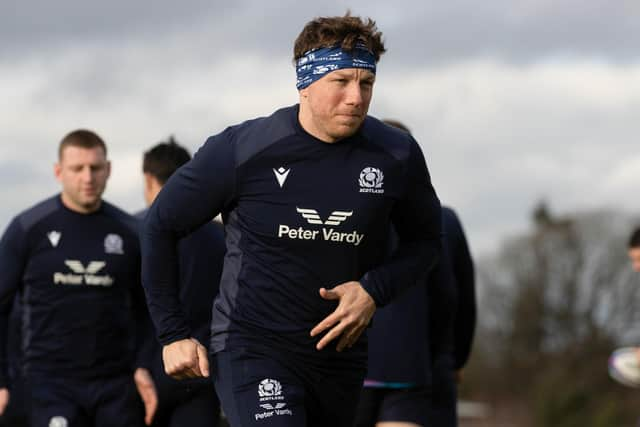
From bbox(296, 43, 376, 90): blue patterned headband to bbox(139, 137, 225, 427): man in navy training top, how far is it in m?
2.93

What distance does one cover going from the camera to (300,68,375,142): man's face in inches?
246

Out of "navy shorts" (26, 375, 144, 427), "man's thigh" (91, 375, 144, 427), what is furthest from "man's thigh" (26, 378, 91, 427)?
"man's thigh" (91, 375, 144, 427)

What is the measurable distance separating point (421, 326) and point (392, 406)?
574 mm

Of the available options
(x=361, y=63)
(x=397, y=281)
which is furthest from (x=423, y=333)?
(x=361, y=63)

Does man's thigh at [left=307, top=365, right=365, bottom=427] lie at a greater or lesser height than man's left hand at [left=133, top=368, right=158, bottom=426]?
greater

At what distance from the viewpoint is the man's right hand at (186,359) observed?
6.44m

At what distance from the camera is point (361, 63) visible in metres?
6.33

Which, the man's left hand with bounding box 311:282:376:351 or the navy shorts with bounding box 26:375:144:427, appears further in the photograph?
the navy shorts with bounding box 26:375:144:427

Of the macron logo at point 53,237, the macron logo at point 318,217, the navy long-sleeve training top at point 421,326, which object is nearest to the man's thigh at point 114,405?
the macron logo at point 53,237

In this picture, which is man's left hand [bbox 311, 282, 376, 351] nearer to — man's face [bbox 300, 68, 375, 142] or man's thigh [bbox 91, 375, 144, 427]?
man's face [bbox 300, 68, 375, 142]

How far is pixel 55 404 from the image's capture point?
9914mm

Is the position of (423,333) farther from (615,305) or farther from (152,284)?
(615,305)

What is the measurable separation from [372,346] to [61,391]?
2.32m

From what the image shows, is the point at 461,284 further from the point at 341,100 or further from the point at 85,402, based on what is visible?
the point at 341,100
